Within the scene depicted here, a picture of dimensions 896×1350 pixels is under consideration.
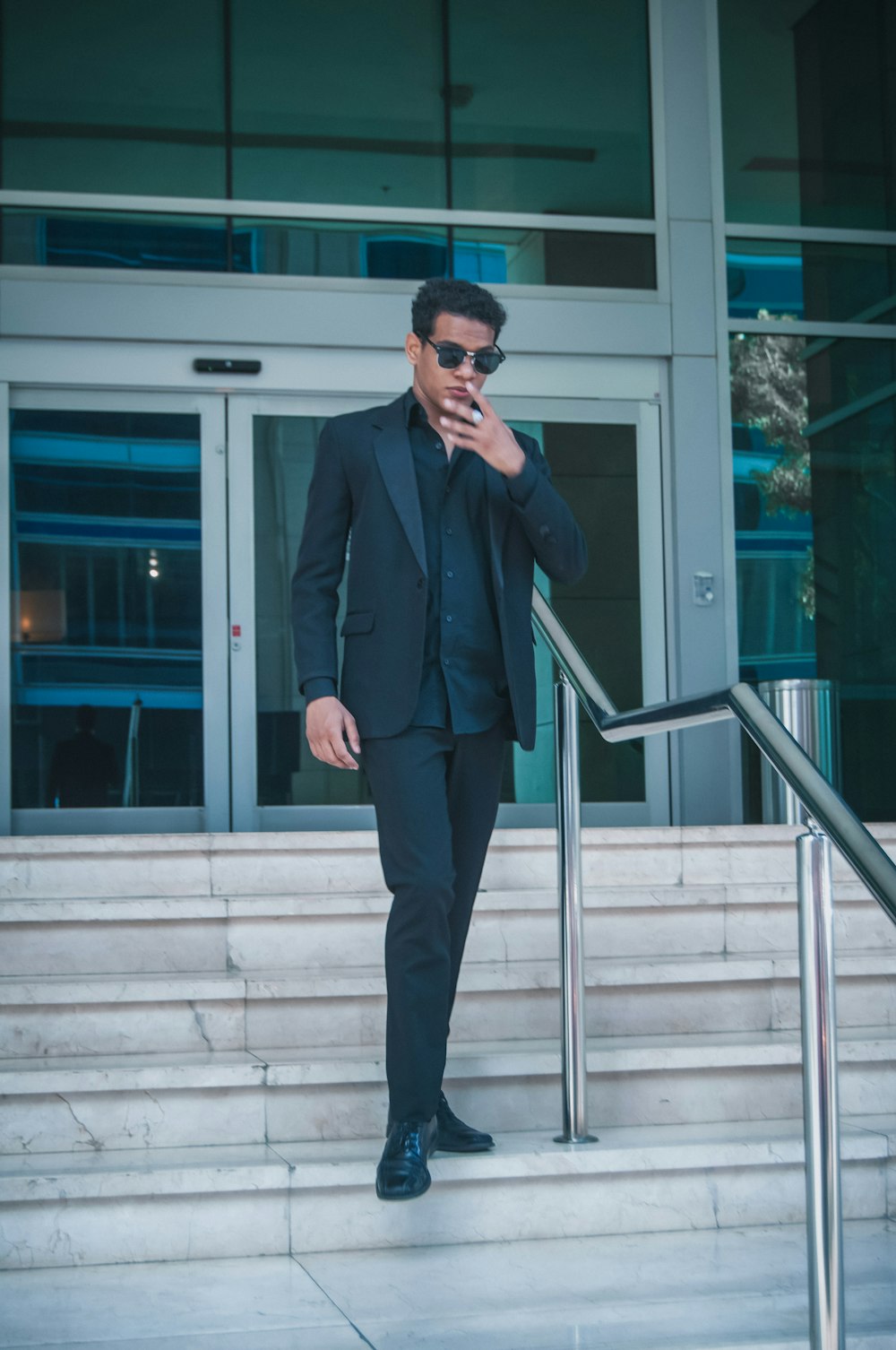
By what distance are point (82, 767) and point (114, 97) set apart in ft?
10.4

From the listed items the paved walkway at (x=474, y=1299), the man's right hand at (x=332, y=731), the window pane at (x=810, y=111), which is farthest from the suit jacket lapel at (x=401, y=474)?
the window pane at (x=810, y=111)

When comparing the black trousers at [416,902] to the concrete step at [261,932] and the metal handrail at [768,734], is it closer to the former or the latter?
the metal handrail at [768,734]

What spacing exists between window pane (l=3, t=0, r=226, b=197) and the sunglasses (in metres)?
4.87

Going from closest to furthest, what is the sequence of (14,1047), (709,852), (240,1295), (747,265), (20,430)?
(240,1295) < (14,1047) < (709,852) < (20,430) < (747,265)

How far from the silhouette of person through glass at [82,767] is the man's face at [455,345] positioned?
444 cm

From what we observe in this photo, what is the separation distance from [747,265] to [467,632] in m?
5.36

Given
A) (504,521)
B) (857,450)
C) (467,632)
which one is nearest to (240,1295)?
(467,632)

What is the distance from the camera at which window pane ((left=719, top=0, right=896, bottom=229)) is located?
24.7ft

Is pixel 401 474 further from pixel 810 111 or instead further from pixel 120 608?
pixel 810 111

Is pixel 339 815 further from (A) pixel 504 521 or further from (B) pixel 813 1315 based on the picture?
(B) pixel 813 1315

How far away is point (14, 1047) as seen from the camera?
3293mm

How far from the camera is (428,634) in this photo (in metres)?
2.69

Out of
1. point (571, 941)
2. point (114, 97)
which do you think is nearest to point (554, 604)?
point (114, 97)

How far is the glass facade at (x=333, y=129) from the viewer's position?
695 cm
